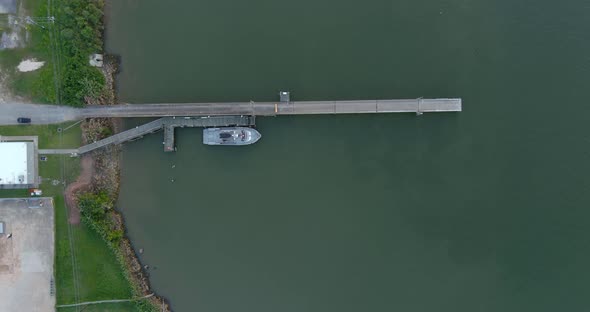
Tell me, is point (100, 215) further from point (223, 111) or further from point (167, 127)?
point (223, 111)

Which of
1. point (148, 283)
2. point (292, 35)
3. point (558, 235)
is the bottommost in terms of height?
point (148, 283)

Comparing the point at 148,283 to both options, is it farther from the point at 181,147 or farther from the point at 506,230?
the point at 506,230

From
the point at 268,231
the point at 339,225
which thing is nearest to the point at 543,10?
the point at 339,225

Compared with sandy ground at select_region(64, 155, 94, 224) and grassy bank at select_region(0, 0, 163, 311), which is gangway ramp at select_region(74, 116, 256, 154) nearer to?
sandy ground at select_region(64, 155, 94, 224)

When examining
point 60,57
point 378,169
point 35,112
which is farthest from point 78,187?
point 378,169

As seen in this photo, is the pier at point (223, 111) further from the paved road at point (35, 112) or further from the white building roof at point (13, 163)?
the white building roof at point (13, 163)

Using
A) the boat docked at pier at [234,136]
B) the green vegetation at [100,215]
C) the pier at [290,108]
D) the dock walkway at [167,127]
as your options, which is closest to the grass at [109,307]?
the green vegetation at [100,215]

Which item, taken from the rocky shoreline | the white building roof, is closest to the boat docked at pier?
the rocky shoreline
